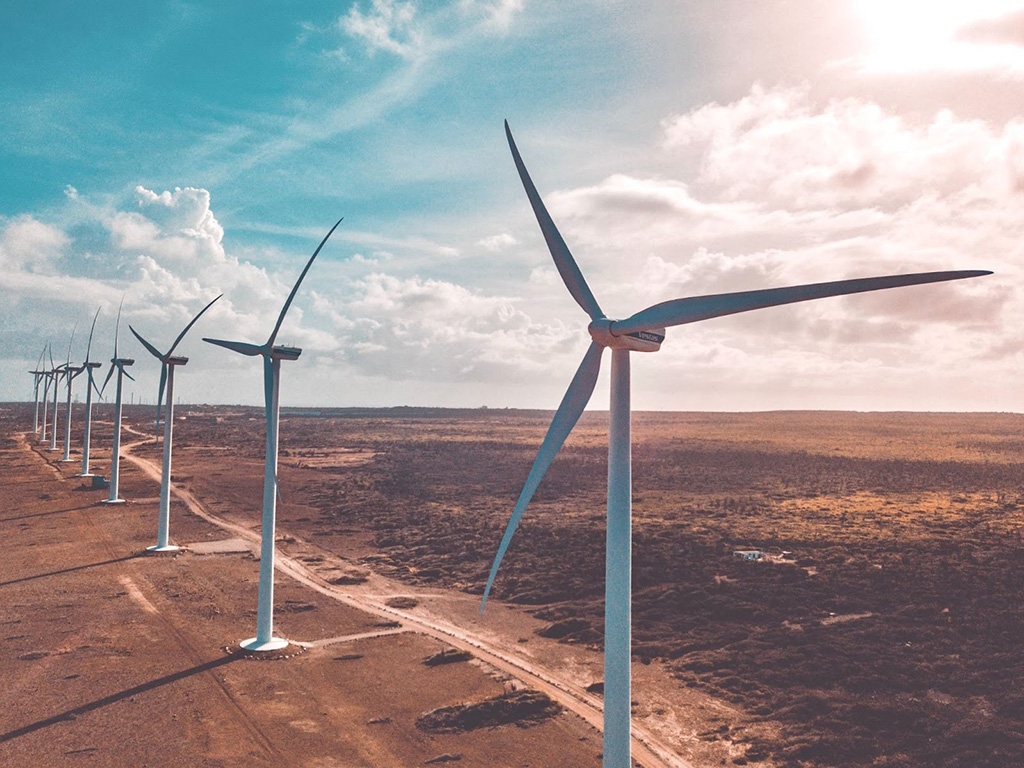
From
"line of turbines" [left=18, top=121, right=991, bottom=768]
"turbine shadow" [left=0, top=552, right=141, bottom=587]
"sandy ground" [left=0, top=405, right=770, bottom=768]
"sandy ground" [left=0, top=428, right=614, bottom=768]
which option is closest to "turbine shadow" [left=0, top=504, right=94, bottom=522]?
"sandy ground" [left=0, top=405, right=770, bottom=768]

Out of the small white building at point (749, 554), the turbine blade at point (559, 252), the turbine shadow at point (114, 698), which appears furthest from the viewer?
the small white building at point (749, 554)

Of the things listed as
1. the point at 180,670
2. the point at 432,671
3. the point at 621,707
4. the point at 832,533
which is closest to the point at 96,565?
the point at 180,670

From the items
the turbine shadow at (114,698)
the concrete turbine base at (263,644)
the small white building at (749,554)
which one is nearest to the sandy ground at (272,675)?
the turbine shadow at (114,698)

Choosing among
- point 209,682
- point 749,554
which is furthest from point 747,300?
point 749,554

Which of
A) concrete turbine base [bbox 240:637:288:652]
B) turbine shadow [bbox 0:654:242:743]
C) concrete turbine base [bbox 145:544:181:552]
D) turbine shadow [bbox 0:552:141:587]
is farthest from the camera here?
concrete turbine base [bbox 145:544:181:552]

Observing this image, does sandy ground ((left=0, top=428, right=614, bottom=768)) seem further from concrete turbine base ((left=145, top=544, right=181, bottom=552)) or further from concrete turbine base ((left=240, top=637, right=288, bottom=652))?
concrete turbine base ((left=145, top=544, right=181, bottom=552))

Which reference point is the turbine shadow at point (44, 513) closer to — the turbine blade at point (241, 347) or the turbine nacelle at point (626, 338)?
the turbine blade at point (241, 347)
